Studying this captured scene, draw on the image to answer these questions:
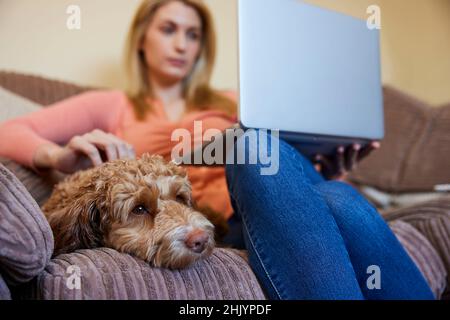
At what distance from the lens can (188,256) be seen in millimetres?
833

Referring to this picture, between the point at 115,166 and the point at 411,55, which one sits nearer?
the point at 115,166

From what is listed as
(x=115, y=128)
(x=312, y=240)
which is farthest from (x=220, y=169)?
(x=312, y=240)

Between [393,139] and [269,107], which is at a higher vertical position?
[269,107]

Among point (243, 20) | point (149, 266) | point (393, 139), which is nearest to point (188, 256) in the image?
point (149, 266)

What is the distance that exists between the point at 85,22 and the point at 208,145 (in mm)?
818

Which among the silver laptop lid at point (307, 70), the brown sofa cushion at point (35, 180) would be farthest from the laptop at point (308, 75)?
the brown sofa cushion at point (35, 180)

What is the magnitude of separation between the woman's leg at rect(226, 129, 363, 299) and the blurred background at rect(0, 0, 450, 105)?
74cm

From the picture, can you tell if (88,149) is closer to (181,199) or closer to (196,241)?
(181,199)

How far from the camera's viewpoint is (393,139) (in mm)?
1972

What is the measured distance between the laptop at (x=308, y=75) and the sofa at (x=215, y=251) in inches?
11.5

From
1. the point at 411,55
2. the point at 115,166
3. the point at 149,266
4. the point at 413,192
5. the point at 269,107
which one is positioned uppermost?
the point at 411,55
